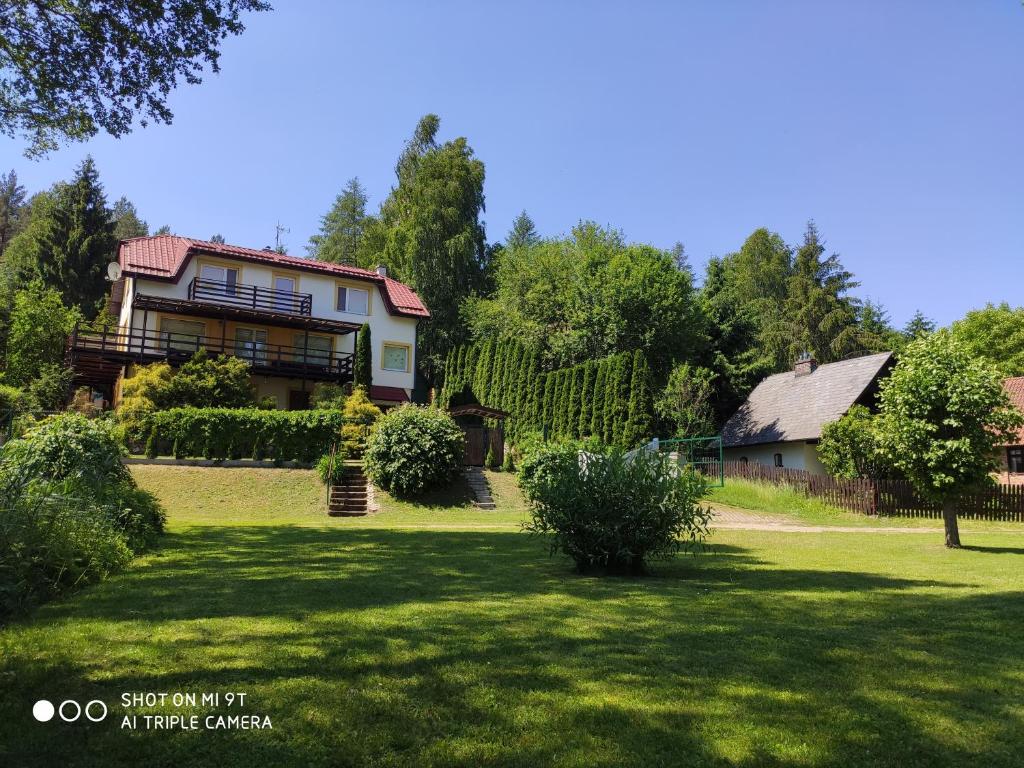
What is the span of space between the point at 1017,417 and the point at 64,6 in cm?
1910

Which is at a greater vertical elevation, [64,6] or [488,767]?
[64,6]

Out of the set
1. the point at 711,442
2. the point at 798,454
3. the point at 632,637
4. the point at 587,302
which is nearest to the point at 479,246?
the point at 587,302

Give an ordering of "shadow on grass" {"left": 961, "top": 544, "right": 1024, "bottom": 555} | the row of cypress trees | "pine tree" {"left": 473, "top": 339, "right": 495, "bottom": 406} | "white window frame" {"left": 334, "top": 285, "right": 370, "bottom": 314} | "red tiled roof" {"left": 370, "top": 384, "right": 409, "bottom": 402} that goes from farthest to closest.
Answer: "pine tree" {"left": 473, "top": 339, "right": 495, "bottom": 406} → "white window frame" {"left": 334, "top": 285, "right": 370, "bottom": 314} → "red tiled roof" {"left": 370, "top": 384, "right": 409, "bottom": 402} → the row of cypress trees → "shadow on grass" {"left": 961, "top": 544, "right": 1024, "bottom": 555}

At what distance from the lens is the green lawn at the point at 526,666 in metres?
3.21

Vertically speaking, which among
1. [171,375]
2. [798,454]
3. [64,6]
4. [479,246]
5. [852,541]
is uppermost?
[479,246]

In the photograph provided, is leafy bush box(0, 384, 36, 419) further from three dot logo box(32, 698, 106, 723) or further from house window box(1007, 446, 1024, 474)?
house window box(1007, 446, 1024, 474)

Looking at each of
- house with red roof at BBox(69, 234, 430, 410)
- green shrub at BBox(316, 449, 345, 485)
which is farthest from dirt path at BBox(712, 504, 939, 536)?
house with red roof at BBox(69, 234, 430, 410)

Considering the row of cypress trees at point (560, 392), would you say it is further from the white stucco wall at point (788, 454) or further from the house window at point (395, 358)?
the white stucco wall at point (788, 454)

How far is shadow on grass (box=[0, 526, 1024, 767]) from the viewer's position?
321 cm

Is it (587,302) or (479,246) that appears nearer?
(587,302)

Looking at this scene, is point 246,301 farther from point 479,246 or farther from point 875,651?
point 875,651

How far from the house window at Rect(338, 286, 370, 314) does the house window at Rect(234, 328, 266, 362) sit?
4.49 meters

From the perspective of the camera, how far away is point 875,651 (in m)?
4.91

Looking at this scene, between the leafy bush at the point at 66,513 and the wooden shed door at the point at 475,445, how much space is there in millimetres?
14548
